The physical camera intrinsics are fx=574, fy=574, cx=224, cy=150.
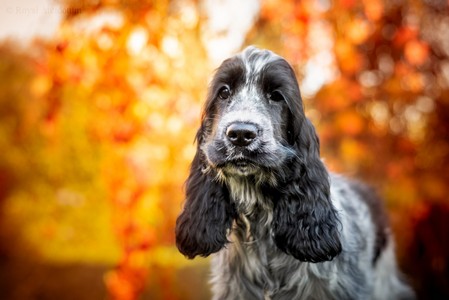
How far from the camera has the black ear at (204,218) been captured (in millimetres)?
3561


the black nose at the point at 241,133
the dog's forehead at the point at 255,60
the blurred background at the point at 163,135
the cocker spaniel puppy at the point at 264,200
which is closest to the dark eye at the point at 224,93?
the cocker spaniel puppy at the point at 264,200

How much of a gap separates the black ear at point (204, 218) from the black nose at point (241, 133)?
20.9 inches

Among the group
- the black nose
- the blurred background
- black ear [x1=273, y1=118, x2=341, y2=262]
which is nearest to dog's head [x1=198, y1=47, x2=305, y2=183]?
the black nose

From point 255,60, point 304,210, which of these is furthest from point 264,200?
point 255,60

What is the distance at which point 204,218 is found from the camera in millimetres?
3586

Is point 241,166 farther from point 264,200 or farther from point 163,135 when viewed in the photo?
point 163,135

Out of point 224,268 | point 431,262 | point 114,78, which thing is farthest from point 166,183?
point 431,262

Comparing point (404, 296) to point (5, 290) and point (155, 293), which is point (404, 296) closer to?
point (155, 293)

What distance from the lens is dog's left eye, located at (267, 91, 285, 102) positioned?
11.3 feet

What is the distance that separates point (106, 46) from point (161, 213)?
6.63 feet

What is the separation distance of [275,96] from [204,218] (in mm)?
874

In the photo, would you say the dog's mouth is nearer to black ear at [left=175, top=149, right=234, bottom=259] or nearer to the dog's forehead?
black ear at [left=175, top=149, right=234, bottom=259]

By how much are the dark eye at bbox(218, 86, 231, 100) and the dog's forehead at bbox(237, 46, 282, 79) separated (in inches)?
6.3

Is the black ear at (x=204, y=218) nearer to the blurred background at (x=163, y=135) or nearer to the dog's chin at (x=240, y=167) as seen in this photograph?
the dog's chin at (x=240, y=167)
